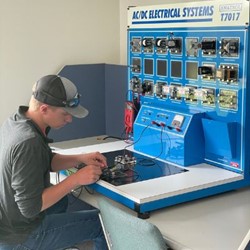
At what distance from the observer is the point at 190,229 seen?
1976 millimetres

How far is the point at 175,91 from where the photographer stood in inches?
108

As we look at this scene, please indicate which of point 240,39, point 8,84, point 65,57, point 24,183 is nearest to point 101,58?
point 65,57

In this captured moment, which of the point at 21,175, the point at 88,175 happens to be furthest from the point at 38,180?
the point at 88,175

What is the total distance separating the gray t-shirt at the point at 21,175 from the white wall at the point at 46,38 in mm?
1411

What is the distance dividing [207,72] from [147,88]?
1.75 ft

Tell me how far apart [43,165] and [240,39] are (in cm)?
107

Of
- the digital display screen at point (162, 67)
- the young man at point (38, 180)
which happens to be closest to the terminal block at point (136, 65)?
the digital display screen at point (162, 67)

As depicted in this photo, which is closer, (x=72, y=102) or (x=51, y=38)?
(x=72, y=102)

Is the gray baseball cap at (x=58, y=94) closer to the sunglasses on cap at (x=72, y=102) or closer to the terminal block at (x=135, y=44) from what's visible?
the sunglasses on cap at (x=72, y=102)

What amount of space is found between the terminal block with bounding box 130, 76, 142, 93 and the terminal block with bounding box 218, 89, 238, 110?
0.66m

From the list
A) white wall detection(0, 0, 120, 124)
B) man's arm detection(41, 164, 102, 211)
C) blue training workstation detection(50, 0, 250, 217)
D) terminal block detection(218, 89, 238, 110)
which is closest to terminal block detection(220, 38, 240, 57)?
blue training workstation detection(50, 0, 250, 217)

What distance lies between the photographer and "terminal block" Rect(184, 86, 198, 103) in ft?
8.59

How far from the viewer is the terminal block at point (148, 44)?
9.46ft

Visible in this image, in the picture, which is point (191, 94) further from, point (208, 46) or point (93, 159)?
point (93, 159)
